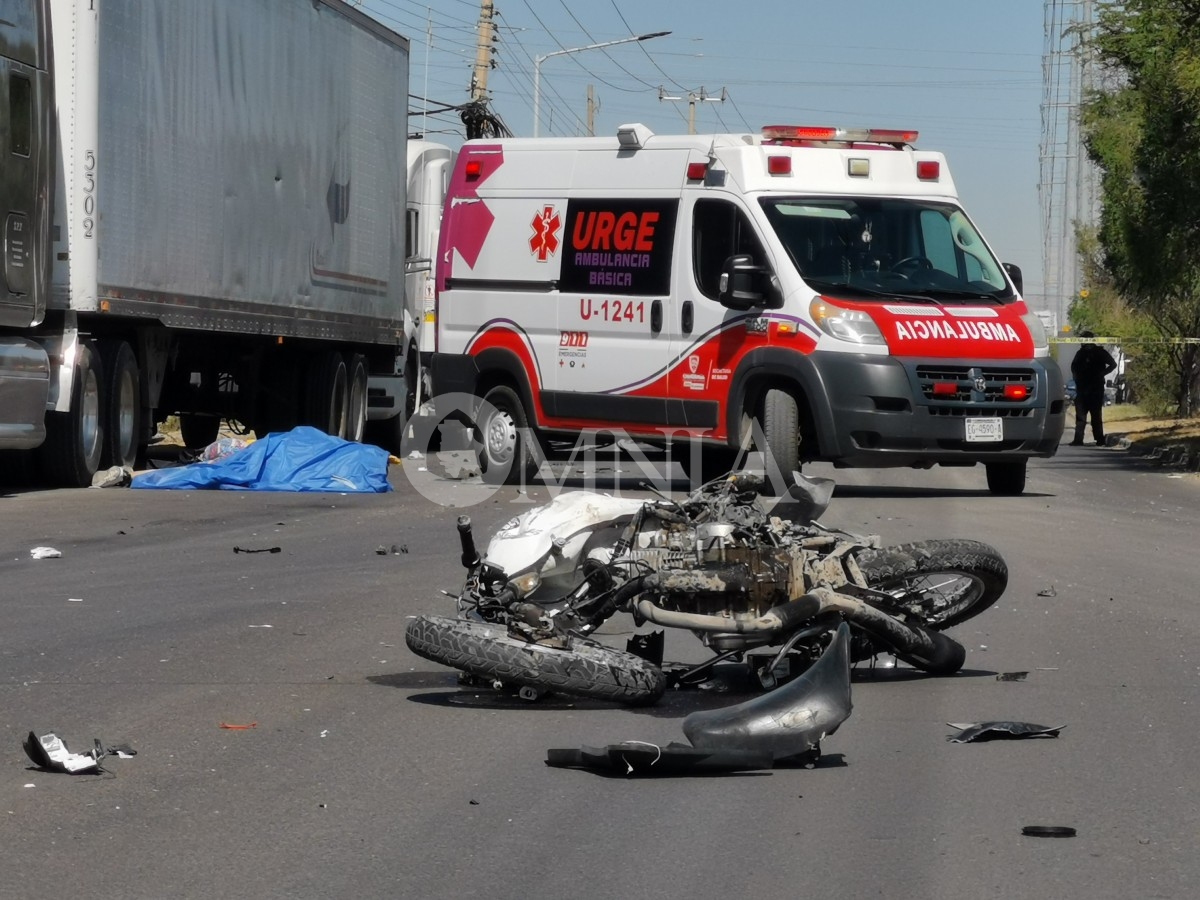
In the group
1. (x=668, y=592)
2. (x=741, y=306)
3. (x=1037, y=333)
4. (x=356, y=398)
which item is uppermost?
(x=741, y=306)

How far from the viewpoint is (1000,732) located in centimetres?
620

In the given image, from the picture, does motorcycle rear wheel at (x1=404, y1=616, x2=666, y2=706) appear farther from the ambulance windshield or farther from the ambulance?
the ambulance windshield

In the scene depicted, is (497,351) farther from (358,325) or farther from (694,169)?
(358,325)

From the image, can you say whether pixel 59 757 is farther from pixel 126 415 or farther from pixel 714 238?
pixel 126 415

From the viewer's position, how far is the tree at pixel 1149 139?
23.1 m

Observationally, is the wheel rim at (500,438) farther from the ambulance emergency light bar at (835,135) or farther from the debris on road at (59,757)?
the debris on road at (59,757)

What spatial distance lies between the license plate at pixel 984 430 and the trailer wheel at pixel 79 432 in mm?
7085

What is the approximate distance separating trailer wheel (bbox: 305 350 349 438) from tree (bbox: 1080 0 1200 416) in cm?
981

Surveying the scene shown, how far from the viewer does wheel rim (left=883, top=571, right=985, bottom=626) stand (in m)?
7.12

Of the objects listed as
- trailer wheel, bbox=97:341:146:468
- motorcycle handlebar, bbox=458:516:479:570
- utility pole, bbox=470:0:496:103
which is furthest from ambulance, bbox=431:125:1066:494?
utility pole, bbox=470:0:496:103

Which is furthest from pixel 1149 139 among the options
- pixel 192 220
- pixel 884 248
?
pixel 192 220

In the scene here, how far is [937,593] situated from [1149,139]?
18.4m

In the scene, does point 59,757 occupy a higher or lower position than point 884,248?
lower

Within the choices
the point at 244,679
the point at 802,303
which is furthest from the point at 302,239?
the point at 244,679
